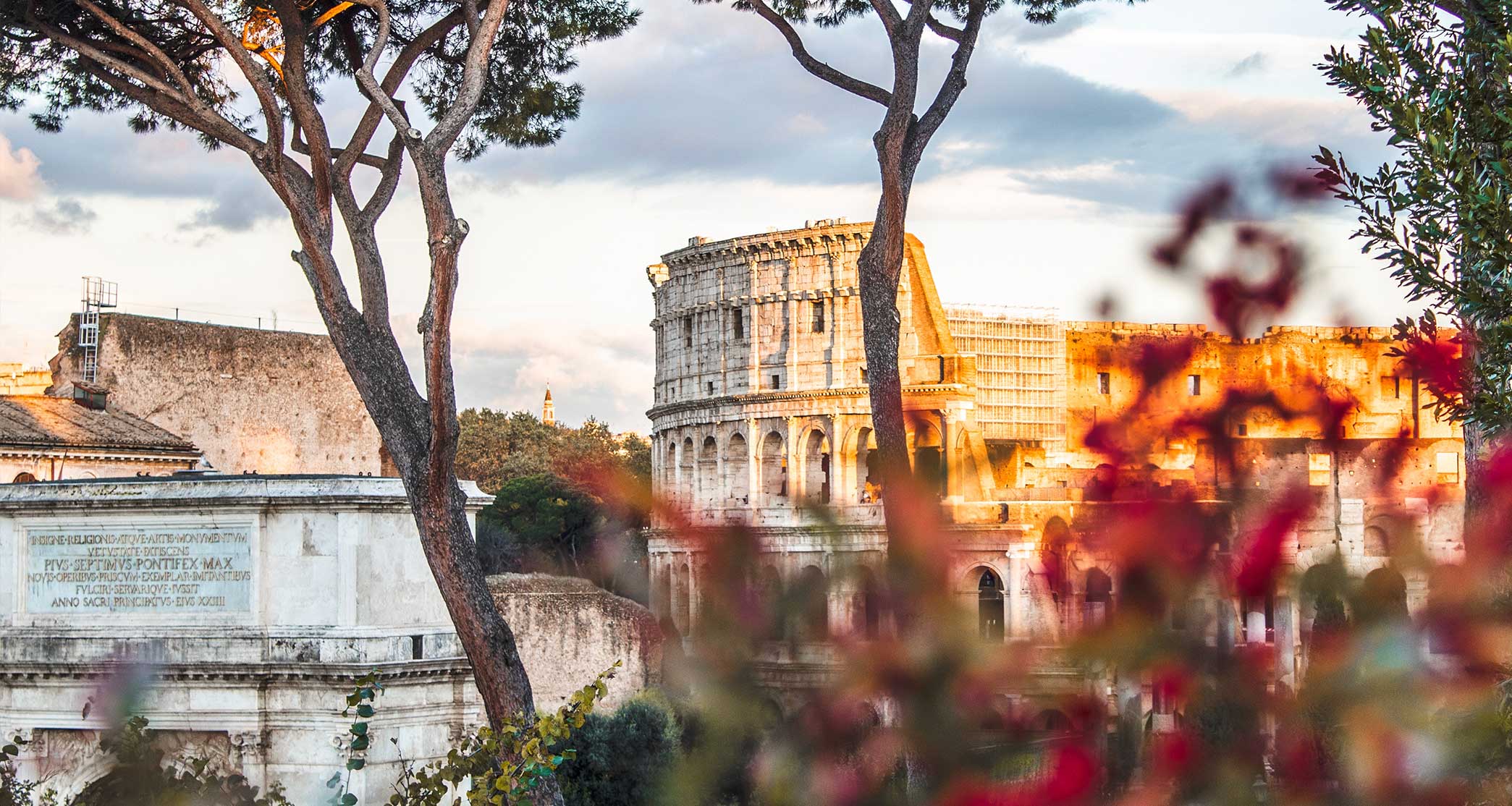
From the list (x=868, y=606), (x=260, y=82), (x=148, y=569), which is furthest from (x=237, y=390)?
(x=868, y=606)

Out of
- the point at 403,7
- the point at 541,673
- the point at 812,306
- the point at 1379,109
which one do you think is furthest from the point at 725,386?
the point at 1379,109

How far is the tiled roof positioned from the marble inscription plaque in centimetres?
1240

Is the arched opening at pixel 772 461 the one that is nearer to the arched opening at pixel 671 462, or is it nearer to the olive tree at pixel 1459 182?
the arched opening at pixel 671 462

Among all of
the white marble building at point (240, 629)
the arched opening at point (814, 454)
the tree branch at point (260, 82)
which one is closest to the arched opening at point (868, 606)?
the tree branch at point (260, 82)

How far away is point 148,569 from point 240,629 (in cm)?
69

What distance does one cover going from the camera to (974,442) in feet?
114

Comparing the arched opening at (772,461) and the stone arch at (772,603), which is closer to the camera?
the stone arch at (772,603)

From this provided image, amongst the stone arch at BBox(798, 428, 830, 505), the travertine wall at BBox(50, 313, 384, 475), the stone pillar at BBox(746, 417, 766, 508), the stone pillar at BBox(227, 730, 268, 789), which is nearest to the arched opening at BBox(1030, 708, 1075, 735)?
the stone pillar at BBox(227, 730, 268, 789)

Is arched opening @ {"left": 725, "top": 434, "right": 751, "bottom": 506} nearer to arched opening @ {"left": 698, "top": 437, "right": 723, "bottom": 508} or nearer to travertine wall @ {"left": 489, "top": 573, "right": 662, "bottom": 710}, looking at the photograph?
arched opening @ {"left": 698, "top": 437, "right": 723, "bottom": 508}

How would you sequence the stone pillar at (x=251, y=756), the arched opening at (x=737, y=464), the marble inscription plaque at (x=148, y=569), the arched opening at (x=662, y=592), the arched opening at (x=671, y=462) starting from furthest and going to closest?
the arched opening at (x=671, y=462) → the arched opening at (x=737, y=464) → the marble inscription plaque at (x=148, y=569) → the stone pillar at (x=251, y=756) → the arched opening at (x=662, y=592)

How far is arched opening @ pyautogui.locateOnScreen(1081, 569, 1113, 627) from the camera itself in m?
1.92

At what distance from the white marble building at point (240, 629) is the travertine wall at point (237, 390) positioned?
18671 mm

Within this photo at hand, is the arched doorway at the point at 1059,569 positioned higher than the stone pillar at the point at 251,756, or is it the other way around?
the arched doorway at the point at 1059,569

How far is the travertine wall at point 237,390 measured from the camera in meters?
28.2
